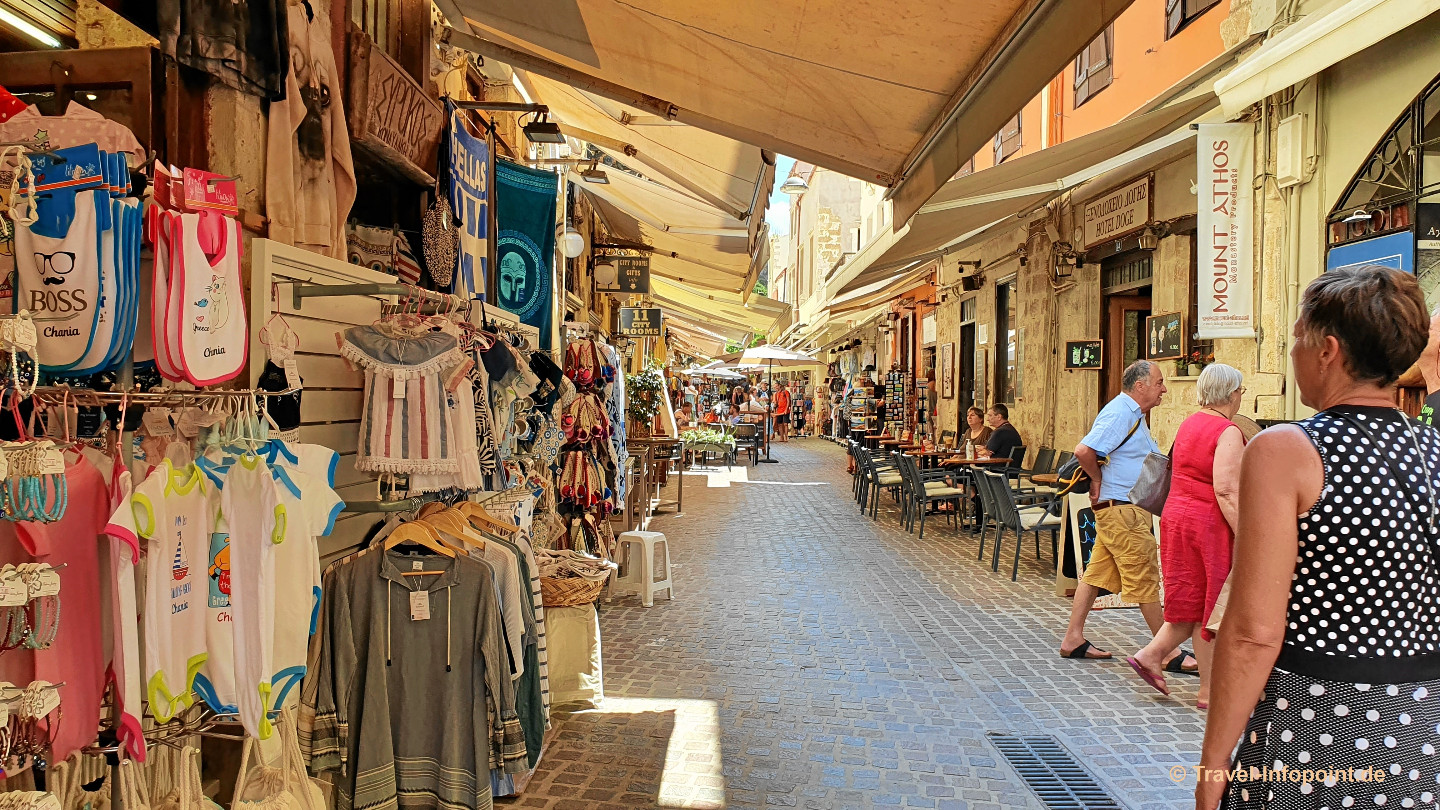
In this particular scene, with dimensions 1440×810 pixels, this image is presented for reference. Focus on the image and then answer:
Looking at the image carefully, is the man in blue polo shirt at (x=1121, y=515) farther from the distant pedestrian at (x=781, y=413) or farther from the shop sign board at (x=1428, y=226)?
the distant pedestrian at (x=781, y=413)

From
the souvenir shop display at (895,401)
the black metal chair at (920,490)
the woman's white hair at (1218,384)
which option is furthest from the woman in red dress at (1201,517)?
the souvenir shop display at (895,401)

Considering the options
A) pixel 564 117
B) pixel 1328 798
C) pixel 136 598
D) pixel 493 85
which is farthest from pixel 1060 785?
pixel 564 117

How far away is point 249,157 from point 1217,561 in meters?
4.43

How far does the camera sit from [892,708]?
470cm

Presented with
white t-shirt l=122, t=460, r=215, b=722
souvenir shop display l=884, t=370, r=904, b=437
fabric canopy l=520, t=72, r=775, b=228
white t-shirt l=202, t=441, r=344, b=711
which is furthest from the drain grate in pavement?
souvenir shop display l=884, t=370, r=904, b=437

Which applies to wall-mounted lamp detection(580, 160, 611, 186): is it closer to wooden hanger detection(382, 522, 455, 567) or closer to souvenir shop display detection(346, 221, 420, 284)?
souvenir shop display detection(346, 221, 420, 284)

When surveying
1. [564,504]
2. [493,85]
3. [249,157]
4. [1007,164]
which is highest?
[493,85]

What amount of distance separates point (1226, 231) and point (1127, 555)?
331 cm

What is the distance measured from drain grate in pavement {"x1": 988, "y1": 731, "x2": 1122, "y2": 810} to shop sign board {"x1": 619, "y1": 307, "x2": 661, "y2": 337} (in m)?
10.1

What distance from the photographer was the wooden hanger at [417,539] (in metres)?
3.39

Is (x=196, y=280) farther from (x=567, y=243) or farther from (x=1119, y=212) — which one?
(x=1119, y=212)

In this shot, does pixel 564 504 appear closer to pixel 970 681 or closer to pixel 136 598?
pixel 970 681

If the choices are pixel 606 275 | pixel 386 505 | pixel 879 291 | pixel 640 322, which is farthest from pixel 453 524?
pixel 879 291

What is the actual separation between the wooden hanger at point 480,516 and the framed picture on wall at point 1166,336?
6.91 metres
